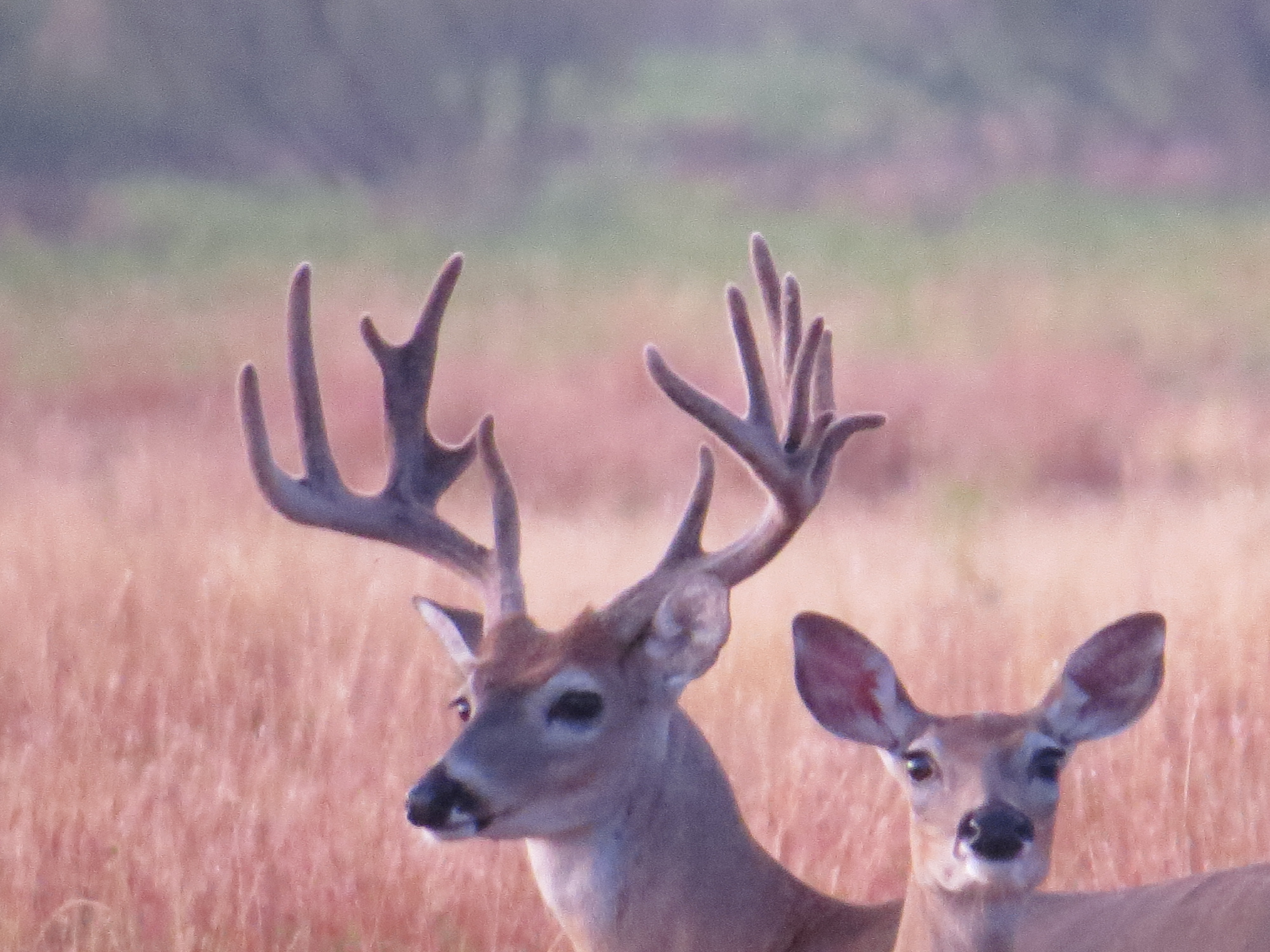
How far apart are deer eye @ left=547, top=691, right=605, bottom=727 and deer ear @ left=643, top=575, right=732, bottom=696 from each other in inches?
5.7

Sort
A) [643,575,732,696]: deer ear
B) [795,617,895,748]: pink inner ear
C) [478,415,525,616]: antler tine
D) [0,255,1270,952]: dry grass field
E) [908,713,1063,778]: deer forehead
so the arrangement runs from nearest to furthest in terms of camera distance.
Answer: [908,713,1063,778]: deer forehead, [795,617,895,748]: pink inner ear, [643,575,732,696]: deer ear, [478,415,525,616]: antler tine, [0,255,1270,952]: dry grass field

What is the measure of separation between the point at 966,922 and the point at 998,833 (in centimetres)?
18

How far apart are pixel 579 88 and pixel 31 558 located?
A: 33.2 m

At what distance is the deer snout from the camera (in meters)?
3.49

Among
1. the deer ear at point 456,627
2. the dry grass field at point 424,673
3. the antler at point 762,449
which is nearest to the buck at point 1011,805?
the antler at point 762,449

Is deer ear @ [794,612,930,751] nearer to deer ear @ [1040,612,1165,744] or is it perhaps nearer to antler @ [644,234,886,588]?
deer ear @ [1040,612,1165,744]

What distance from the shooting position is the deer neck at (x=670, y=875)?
372 centimetres

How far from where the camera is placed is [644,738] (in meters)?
3.79

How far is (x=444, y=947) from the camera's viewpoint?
14.7 feet

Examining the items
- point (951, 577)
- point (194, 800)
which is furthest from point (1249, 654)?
point (194, 800)

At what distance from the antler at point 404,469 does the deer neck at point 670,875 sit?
0.48 meters

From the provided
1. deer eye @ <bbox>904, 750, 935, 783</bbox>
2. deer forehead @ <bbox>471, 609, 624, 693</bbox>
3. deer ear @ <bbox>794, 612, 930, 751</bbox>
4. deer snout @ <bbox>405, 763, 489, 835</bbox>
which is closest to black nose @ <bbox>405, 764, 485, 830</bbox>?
deer snout @ <bbox>405, 763, 489, 835</bbox>

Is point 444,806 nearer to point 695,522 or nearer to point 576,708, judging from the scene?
point 576,708

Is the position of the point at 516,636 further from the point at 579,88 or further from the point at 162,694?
the point at 579,88
